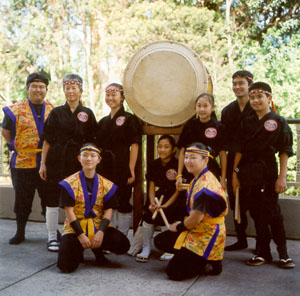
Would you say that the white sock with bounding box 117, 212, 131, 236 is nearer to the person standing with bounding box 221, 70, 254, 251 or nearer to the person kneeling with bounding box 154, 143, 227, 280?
the person kneeling with bounding box 154, 143, 227, 280

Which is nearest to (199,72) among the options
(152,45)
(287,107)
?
(152,45)

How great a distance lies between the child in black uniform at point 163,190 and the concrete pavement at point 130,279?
17cm

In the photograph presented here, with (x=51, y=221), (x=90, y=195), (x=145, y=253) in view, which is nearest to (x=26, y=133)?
(x=51, y=221)

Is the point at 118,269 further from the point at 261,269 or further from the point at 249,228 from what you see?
the point at 249,228

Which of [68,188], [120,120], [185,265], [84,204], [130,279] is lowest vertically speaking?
[130,279]

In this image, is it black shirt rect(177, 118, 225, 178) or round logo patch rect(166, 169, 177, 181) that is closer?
black shirt rect(177, 118, 225, 178)

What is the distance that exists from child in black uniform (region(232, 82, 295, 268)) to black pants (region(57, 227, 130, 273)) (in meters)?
0.95

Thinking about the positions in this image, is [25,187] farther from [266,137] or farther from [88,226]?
[266,137]

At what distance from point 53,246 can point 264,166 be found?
182cm

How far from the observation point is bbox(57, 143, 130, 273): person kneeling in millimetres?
3203

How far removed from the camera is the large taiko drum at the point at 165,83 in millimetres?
3500

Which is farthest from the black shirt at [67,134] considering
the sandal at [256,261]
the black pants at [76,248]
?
the sandal at [256,261]

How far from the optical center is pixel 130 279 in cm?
302

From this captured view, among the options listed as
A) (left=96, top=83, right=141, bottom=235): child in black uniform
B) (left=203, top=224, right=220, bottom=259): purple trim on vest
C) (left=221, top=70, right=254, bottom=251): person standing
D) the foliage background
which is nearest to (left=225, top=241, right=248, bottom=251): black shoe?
(left=221, top=70, right=254, bottom=251): person standing
